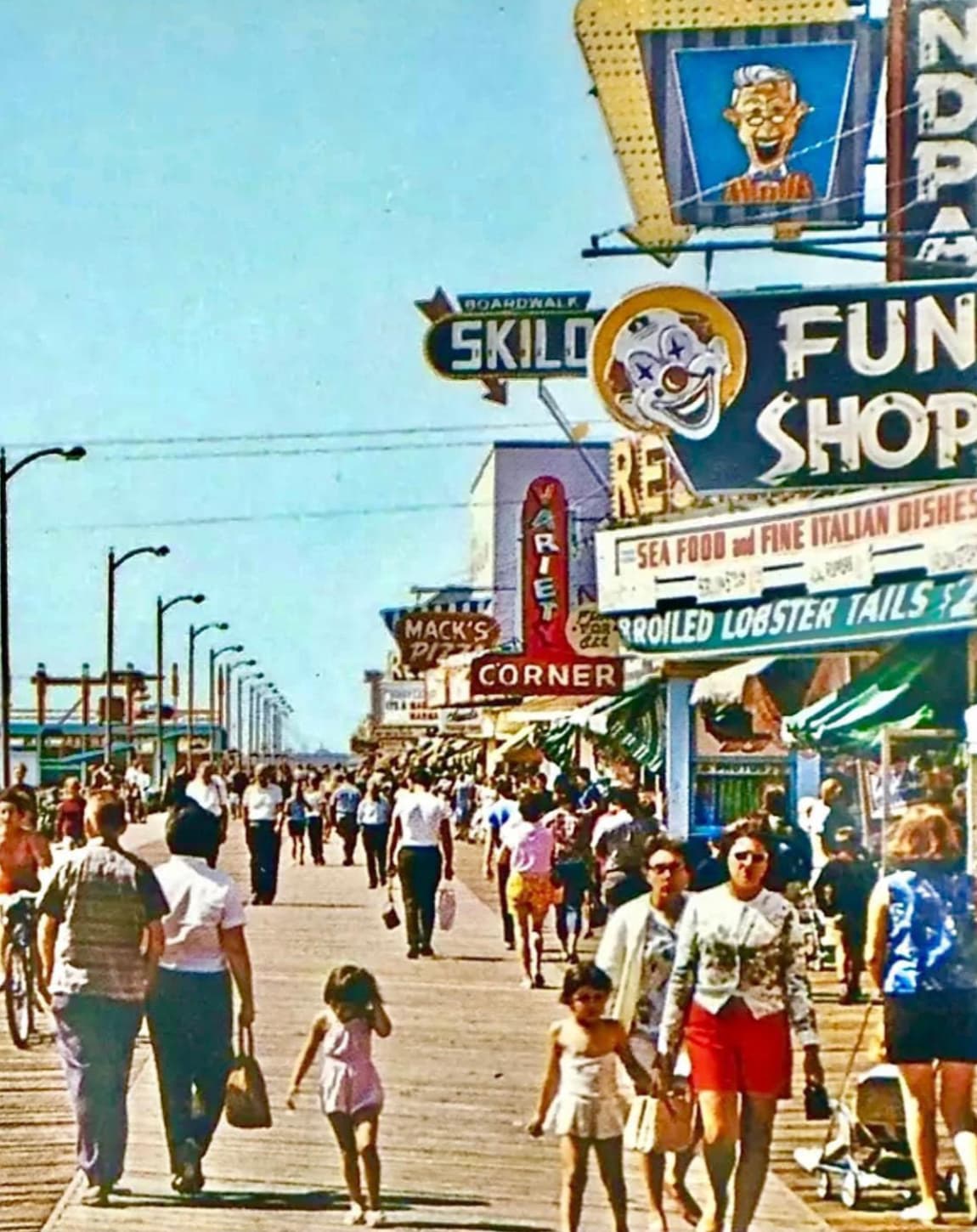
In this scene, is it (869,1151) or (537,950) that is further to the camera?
(537,950)

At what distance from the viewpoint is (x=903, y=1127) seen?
7867mm

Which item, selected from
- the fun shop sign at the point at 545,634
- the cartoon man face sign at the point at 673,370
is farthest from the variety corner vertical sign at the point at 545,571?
the cartoon man face sign at the point at 673,370

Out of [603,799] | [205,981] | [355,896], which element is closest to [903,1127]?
[205,981]

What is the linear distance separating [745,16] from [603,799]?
18.1ft

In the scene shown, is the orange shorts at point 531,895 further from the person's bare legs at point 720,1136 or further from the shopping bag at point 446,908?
the person's bare legs at point 720,1136

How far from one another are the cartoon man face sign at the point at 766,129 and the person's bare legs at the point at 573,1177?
430 centimetres

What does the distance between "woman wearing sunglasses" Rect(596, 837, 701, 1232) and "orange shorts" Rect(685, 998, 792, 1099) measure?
27 centimetres

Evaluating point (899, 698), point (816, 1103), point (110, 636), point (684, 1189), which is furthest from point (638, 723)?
point (110, 636)

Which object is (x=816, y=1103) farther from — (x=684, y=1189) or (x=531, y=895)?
(x=531, y=895)

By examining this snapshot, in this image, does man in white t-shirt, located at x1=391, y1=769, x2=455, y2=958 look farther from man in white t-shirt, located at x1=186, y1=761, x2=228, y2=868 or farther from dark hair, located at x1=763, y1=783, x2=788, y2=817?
dark hair, located at x1=763, y1=783, x2=788, y2=817

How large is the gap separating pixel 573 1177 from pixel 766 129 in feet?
15.0

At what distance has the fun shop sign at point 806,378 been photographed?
8969 millimetres

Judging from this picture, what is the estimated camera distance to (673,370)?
932 cm

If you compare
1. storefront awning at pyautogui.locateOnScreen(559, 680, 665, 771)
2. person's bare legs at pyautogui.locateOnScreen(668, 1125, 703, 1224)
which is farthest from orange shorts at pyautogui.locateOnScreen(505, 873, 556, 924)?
person's bare legs at pyautogui.locateOnScreen(668, 1125, 703, 1224)
